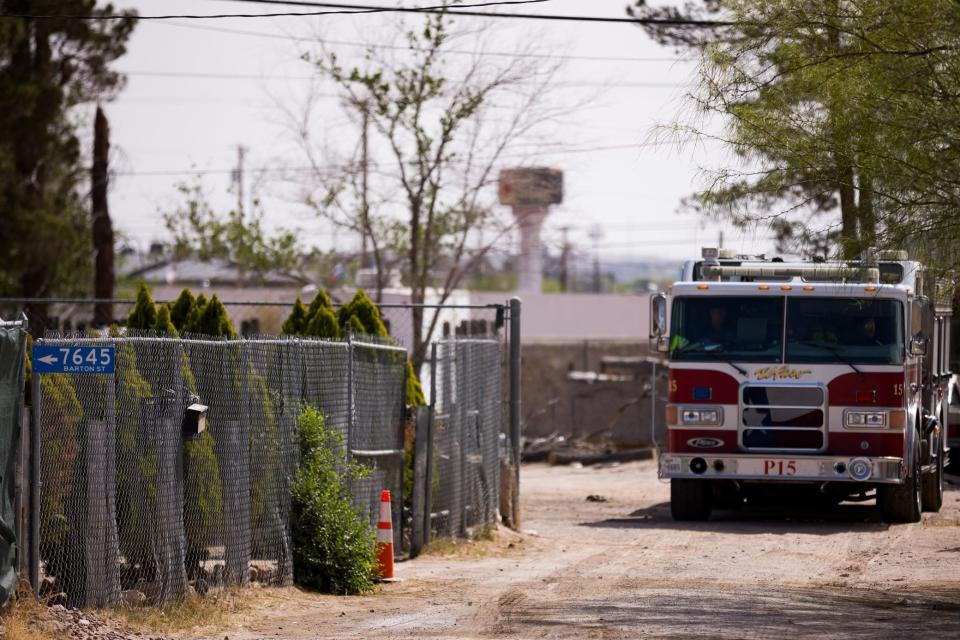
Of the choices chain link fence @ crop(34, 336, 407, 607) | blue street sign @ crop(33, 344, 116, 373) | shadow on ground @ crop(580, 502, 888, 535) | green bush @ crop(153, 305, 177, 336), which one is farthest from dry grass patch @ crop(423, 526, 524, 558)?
blue street sign @ crop(33, 344, 116, 373)

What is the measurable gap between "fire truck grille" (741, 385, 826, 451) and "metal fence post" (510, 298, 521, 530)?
2462 millimetres

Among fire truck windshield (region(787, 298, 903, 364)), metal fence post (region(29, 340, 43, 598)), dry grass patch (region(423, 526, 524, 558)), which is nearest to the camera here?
metal fence post (region(29, 340, 43, 598))

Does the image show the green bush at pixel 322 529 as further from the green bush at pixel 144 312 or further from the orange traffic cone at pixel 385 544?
the green bush at pixel 144 312

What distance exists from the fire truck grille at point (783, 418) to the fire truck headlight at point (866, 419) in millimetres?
281

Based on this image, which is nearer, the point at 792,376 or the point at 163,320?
the point at 163,320

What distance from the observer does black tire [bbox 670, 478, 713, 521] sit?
53.6ft

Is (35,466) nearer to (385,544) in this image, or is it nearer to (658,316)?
(385,544)

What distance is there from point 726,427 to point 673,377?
0.79 metres

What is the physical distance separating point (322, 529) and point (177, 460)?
5.91 ft

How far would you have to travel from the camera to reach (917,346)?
15234 millimetres

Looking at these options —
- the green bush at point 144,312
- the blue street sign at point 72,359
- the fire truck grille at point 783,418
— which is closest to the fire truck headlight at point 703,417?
the fire truck grille at point 783,418

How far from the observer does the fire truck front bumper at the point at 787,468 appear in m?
15.4

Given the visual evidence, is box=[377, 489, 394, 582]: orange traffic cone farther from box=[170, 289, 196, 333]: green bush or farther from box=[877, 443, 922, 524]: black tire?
box=[877, 443, 922, 524]: black tire

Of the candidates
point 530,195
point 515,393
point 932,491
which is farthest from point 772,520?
point 530,195
